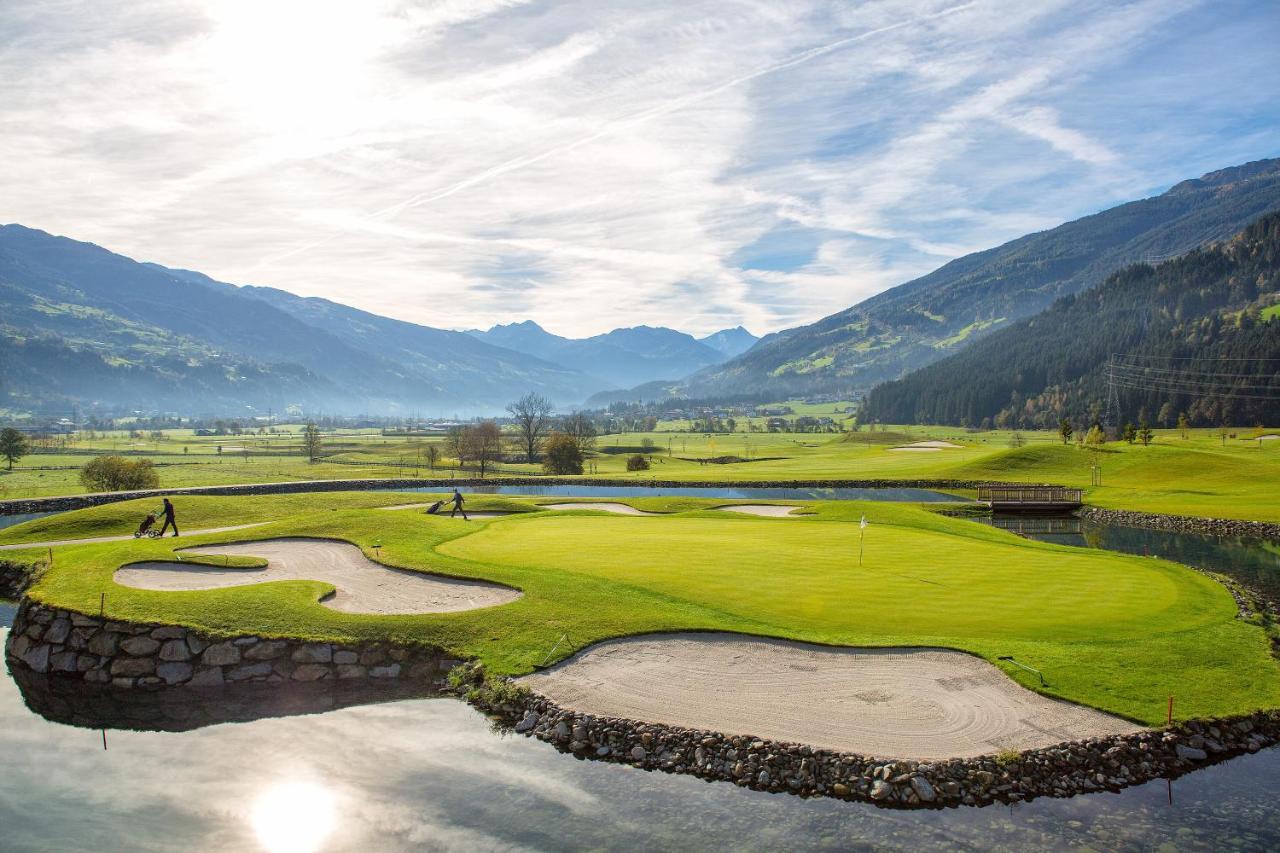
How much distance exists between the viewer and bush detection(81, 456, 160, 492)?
72.2m

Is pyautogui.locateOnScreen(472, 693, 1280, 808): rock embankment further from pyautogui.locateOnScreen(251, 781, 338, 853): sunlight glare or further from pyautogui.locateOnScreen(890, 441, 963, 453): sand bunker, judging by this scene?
pyautogui.locateOnScreen(890, 441, 963, 453): sand bunker

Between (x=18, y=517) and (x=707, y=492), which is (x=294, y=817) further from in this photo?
(x=707, y=492)

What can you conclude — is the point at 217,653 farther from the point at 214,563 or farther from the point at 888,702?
the point at 888,702

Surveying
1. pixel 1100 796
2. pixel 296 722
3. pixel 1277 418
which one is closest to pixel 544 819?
pixel 296 722

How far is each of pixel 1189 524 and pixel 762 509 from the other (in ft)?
97.4

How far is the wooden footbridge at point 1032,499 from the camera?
2480 inches

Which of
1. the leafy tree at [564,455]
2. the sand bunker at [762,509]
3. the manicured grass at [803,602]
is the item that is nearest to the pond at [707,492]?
the leafy tree at [564,455]

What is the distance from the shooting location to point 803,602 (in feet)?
80.1

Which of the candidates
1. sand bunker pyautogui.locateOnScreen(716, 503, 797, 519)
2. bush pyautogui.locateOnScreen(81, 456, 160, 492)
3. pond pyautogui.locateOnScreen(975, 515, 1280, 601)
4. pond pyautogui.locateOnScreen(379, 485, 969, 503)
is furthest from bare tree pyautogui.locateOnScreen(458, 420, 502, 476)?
pond pyautogui.locateOnScreen(975, 515, 1280, 601)

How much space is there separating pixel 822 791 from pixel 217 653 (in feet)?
55.1

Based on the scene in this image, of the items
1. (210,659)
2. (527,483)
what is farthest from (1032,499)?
(210,659)

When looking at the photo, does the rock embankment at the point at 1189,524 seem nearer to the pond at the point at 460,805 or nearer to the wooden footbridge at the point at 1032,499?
the wooden footbridge at the point at 1032,499

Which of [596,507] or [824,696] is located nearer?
[824,696]

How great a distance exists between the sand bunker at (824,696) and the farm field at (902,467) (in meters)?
48.0
